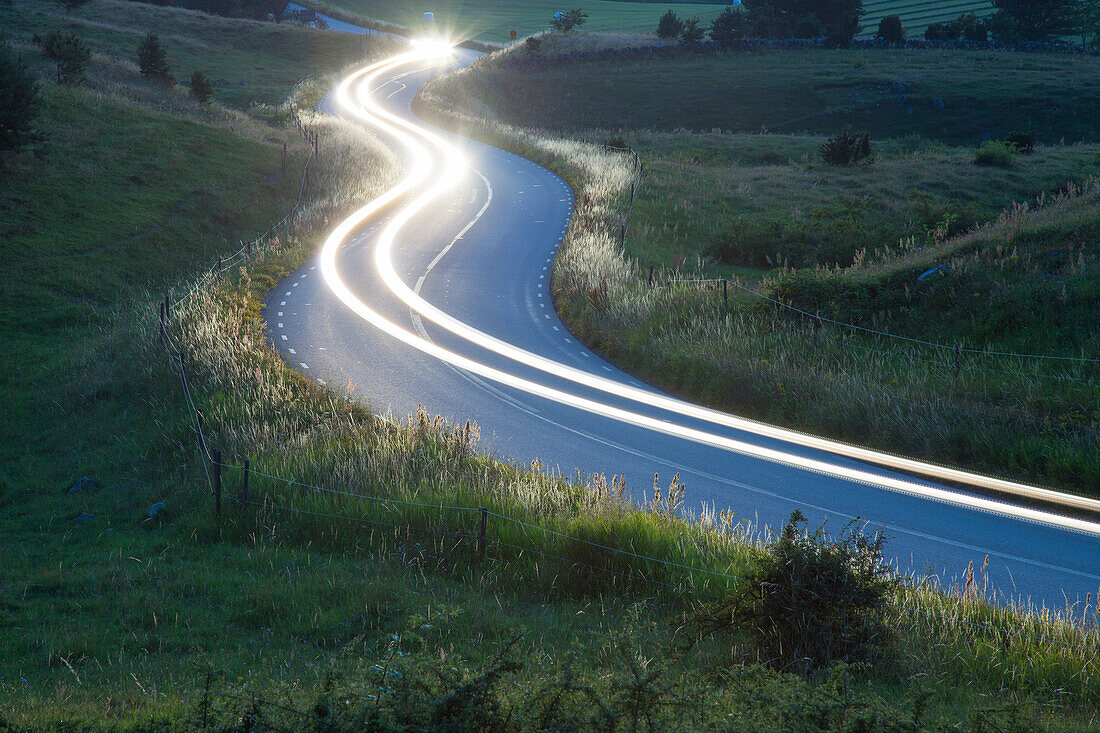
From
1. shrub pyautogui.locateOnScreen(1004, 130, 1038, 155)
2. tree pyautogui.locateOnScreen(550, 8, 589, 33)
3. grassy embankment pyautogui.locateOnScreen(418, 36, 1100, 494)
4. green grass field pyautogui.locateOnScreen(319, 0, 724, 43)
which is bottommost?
grassy embankment pyautogui.locateOnScreen(418, 36, 1100, 494)

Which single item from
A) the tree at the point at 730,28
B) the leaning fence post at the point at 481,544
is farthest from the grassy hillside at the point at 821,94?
the leaning fence post at the point at 481,544

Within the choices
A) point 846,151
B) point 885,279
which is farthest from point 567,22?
point 885,279

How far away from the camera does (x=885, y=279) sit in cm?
1672

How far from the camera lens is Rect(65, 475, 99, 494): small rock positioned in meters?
11.2

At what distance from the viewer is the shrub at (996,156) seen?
113 ft

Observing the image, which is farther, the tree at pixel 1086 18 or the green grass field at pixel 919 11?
the green grass field at pixel 919 11

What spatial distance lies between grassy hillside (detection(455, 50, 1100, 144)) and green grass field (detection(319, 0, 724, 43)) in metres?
49.6

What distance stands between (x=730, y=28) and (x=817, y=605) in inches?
3323

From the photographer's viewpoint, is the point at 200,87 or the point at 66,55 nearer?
the point at 66,55

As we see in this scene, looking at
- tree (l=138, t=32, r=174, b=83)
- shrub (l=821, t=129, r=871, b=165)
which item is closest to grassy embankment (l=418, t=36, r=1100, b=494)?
shrub (l=821, t=129, r=871, b=165)

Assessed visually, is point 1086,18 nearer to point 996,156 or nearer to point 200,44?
point 996,156

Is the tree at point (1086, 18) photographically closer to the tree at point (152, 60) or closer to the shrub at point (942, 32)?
the shrub at point (942, 32)

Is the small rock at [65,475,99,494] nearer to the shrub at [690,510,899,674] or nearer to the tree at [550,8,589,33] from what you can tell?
the shrub at [690,510,899,674]

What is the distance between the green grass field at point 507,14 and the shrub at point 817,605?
114900 millimetres
